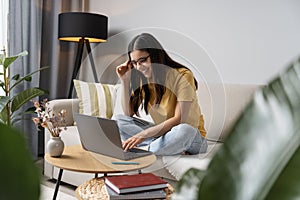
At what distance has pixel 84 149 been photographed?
2088mm

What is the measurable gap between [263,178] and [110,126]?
1.66 metres

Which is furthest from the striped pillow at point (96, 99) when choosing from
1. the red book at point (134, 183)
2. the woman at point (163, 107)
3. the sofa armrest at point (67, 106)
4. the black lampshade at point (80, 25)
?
the red book at point (134, 183)

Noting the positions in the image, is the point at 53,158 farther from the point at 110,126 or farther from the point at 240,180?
the point at 240,180

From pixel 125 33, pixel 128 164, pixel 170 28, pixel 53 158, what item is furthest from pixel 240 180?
pixel 125 33

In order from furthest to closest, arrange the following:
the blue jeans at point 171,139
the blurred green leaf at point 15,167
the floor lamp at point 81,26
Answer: the floor lamp at point 81,26, the blue jeans at point 171,139, the blurred green leaf at point 15,167

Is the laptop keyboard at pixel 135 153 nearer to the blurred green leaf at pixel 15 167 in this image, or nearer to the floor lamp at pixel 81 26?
the floor lamp at pixel 81 26

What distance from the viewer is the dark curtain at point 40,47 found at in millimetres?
3170

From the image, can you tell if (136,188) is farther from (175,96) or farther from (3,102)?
(3,102)

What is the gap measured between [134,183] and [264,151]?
4.37ft

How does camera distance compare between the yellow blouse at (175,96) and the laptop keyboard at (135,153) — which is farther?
the yellow blouse at (175,96)

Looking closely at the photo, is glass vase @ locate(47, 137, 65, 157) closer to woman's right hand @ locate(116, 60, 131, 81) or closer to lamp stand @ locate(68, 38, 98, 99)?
woman's right hand @ locate(116, 60, 131, 81)

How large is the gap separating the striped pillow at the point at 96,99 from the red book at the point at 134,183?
1.31 m

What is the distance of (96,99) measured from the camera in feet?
9.44

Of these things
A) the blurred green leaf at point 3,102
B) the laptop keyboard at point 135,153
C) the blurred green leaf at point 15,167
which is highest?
the blurred green leaf at point 15,167
